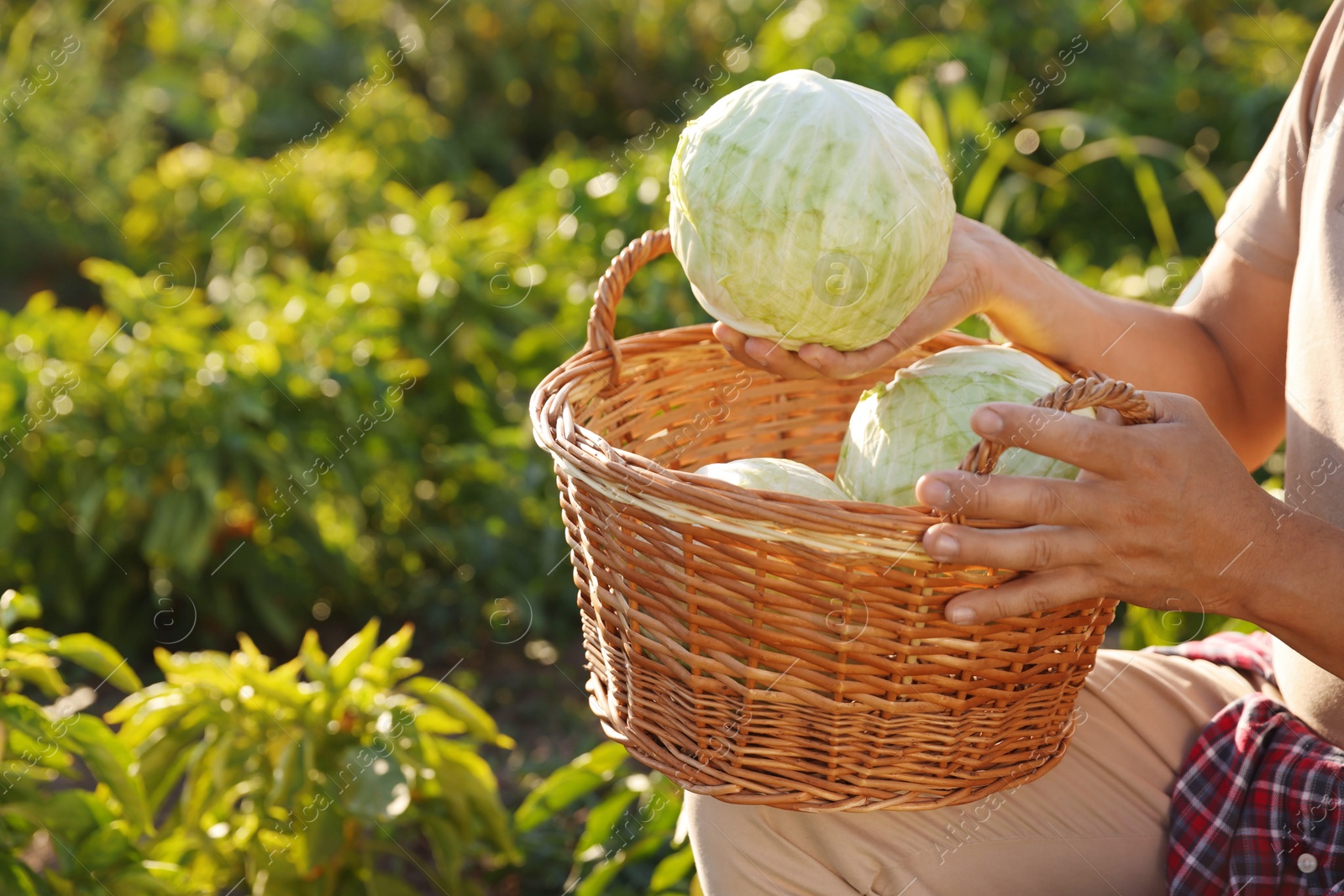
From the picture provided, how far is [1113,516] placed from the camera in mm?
1271

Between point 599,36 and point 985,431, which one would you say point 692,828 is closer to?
point 985,431

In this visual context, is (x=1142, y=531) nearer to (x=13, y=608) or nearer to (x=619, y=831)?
(x=619, y=831)

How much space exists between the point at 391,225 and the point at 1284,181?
11.5ft

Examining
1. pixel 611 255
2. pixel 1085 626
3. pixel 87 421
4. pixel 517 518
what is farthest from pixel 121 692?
pixel 1085 626

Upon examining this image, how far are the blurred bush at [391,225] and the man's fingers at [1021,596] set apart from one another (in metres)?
2.16

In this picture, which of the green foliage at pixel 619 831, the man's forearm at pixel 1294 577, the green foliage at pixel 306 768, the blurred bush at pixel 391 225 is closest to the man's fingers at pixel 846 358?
the man's forearm at pixel 1294 577

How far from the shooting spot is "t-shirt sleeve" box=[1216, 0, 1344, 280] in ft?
5.78

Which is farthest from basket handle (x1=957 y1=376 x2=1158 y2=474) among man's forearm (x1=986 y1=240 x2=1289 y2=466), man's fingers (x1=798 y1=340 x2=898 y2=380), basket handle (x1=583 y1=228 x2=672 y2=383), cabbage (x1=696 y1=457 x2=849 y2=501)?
basket handle (x1=583 y1=228 x2=672 y2=383)

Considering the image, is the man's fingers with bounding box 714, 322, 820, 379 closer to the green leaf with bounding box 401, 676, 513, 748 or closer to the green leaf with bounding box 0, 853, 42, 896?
the green leaf with bounding box 401, 676, 513, 748

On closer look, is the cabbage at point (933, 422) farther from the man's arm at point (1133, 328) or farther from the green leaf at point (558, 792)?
the green leaf at point (558, 792)

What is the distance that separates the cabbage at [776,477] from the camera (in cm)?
155

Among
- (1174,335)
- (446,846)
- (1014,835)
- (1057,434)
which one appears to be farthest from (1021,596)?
(446,846)

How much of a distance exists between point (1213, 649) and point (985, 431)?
0.93m

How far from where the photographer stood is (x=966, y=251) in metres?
1.80
